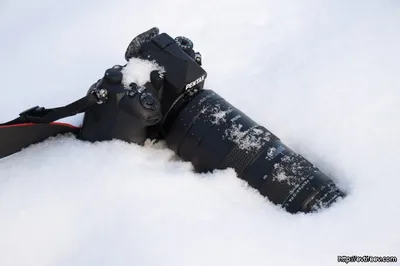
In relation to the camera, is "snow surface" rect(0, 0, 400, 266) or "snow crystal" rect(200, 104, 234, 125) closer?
"snow surface" rect(0, 0, 400, 266)

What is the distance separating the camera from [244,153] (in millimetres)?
1117

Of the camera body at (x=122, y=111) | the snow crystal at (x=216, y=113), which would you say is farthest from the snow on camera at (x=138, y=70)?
the snow crystal at (x=216, y=113)

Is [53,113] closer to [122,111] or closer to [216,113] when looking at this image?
[122,111]

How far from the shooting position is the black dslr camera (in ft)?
3.53

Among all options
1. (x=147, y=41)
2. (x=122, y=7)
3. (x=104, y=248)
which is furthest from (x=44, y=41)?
(x=104, y=248)

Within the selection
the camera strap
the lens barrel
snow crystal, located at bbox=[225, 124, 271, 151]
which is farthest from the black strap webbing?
snow crystal, located at bbox=[225, 124, 271, 151]

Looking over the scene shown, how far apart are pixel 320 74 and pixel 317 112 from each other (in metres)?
0.17

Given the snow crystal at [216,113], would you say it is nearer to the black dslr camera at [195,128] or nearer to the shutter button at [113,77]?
the black dslr camera at [195,128]

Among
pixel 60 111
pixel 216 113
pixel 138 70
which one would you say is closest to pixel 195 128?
pixel 216 113

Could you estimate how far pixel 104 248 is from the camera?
3.28 feet

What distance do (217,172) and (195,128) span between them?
0.35 ft

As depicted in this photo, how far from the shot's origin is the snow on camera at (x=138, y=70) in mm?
1163

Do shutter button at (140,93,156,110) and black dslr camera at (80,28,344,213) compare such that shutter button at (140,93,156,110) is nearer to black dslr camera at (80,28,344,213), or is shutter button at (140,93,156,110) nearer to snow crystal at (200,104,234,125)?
black dslr camera at (80,28,344,213)

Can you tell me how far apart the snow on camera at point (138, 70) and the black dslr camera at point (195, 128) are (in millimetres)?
13
